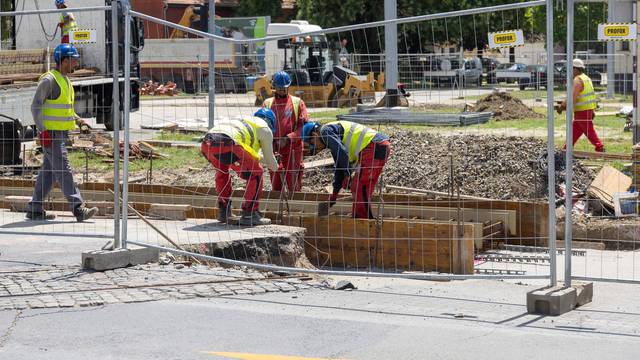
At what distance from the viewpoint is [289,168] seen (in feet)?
44.4

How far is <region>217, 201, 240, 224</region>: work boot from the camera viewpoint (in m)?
11.1

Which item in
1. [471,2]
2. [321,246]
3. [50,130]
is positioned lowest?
[321,246]

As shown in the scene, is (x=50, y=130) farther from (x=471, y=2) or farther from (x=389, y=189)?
(x=471, y=2)

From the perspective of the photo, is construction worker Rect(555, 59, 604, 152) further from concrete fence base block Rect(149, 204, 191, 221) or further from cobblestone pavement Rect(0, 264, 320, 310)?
cobblestone pavement Rect(0, 264, 320, 310)

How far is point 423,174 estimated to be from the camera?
613 inches

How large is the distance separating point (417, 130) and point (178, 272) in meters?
10.9

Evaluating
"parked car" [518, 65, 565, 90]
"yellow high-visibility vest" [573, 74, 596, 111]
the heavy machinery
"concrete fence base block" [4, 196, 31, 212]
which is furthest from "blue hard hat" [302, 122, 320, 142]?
the heavy machinery

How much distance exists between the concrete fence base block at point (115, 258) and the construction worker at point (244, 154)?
1.64m

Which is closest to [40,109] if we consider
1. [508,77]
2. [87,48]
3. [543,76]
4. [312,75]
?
[543,76]

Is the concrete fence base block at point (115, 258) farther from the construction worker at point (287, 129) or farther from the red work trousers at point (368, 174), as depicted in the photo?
the construction worker at point (287, 129)

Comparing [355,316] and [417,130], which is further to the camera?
[417,130]

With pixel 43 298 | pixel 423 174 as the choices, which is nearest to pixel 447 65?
pixel 423 174

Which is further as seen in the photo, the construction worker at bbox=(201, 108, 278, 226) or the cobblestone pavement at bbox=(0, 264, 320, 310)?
the construction worker at bbox=(201, 108, 278, 226)

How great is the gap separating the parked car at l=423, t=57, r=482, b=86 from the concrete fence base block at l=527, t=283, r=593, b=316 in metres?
3.39
